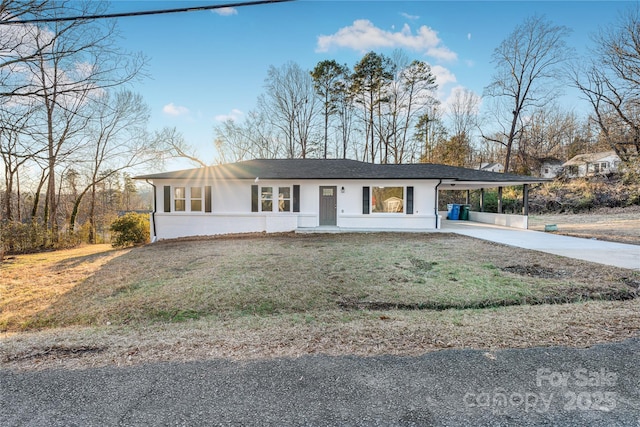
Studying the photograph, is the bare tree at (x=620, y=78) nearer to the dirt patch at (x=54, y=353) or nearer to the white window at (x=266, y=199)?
the white window at (x=266, y=199)

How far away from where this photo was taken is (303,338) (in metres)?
3.39

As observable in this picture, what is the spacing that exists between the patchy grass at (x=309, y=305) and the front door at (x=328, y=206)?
5.33 metres

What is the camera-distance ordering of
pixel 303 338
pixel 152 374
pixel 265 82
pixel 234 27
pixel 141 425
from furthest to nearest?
pixel 265 82 < pixel 234 27 < pixel 303 338 < pixel 152 374 < pixel 141 425

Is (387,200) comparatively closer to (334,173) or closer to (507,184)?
(334,173)

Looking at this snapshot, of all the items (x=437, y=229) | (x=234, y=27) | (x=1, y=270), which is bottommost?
(x=1, y=270)

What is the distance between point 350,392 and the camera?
2307mm

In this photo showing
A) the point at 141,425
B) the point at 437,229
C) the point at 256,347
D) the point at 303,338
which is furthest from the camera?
the point at 437,229

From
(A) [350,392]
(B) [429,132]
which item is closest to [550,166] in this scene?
(B) [429,132]

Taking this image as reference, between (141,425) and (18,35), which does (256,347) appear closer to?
(141,425)

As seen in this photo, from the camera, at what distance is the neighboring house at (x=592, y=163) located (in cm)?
3010

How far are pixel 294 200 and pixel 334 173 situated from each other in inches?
90.1

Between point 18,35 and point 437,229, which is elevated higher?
point 18,35

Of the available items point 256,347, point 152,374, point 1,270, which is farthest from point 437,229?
point 1,270

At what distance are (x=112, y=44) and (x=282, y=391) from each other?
870 centimetres
